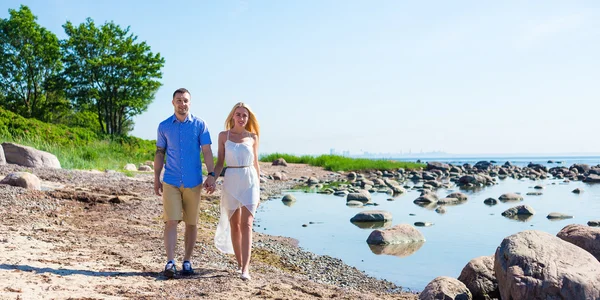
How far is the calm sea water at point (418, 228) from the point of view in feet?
28.1

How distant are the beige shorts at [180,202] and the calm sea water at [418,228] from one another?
11.0ft

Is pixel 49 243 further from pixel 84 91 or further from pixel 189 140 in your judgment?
pixel 84 91

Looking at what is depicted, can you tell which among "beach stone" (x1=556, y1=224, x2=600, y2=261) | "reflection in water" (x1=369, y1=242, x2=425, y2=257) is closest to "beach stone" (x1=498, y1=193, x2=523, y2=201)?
"reflection in water" (x1=369, y1=242, x2=425, y2=257)

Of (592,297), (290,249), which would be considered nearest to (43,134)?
(290,249)

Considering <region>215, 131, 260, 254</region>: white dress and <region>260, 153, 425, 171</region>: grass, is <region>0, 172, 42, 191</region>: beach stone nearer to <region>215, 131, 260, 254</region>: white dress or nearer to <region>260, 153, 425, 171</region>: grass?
<region>215, 131, 260, 254</region>: white dress

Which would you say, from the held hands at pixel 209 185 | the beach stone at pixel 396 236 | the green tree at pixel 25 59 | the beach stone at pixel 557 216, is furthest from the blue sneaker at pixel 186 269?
the green tree at pixel 25 59

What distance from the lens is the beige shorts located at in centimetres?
556

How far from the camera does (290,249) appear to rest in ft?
30.0

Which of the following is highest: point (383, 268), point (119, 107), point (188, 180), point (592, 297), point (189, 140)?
point (119, 107)

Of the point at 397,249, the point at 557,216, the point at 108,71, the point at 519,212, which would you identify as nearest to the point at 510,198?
the point at 519,212

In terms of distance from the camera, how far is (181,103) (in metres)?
5.55

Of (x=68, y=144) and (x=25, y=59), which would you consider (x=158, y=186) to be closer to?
(x=68, y=144)

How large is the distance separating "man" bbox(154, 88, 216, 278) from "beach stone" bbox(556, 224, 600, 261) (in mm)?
4700

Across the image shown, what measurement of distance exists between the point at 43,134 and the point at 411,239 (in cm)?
2101
